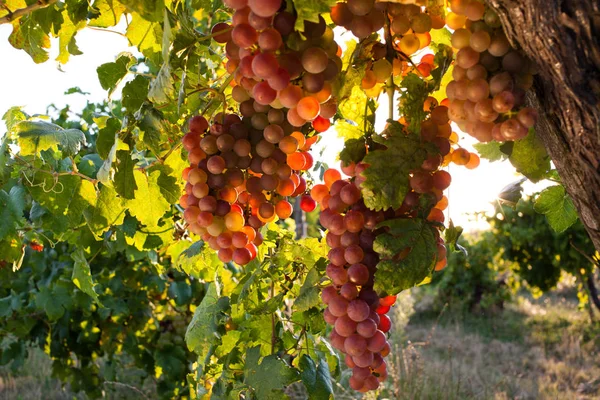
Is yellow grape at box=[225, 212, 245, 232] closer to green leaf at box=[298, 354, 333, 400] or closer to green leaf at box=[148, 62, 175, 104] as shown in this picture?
green leaf at box=[148, 62, 175, 104]

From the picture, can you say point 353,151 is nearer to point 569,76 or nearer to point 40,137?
point 569,76

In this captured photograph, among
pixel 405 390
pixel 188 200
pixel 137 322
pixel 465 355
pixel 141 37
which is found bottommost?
pixel 465 355

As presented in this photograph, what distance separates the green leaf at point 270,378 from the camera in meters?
1.33

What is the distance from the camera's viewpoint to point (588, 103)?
658 mm

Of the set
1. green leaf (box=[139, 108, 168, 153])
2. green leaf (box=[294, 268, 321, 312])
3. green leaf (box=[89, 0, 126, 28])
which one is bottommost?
green leaf (box=[294, 268, 321, 312])

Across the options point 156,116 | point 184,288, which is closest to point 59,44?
point 156,116

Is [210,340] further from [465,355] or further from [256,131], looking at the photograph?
[465,355]

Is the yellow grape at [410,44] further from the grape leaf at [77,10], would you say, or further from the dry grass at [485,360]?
the dry grass at [485,360]

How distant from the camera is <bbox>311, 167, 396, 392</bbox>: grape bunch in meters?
0.95

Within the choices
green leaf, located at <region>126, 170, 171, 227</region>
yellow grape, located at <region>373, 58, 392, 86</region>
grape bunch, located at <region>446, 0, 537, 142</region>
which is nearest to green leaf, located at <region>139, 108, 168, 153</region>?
green leaf, located at <region>126, 170, 171, 227</region>

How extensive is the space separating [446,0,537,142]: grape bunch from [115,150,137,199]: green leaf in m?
0.66

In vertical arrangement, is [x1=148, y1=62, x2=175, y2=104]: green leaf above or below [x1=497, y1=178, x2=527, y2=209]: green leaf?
above

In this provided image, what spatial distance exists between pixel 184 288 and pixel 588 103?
332cm

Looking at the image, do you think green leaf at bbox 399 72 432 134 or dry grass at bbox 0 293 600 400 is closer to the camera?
green leaf at bbox 399 72 432 134
